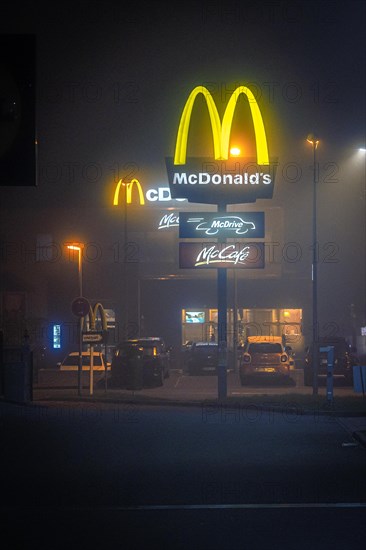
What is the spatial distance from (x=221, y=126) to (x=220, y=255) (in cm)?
373

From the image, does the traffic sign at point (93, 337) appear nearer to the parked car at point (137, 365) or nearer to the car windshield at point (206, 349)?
the parked car at point (137, 365)

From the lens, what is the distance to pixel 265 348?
31844 millimetres

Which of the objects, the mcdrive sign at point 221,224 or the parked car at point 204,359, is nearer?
the mcdrive sign at point 221,224

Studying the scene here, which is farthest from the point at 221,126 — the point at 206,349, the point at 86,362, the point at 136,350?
the point at 86,362

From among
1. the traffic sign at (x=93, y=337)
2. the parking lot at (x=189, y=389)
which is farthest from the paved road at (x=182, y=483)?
the parking lot at (x=189, y=389)

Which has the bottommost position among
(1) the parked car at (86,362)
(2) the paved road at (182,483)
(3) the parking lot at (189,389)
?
(2) the paved road at (182,483)

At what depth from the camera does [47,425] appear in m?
19.0

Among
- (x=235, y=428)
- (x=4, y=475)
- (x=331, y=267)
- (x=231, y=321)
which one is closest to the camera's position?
(x=4, y=475)

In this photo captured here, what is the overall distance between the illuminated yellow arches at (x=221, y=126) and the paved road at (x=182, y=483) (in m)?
8.17

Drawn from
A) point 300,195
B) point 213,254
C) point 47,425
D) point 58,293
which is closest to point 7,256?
point 58,293

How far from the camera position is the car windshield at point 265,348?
1250 inches

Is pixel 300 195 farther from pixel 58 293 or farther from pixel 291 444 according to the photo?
pixel 291 444

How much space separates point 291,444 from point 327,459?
1883mm

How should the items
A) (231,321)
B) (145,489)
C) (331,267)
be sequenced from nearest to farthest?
(145,489) < (231,321) < (331,267)
